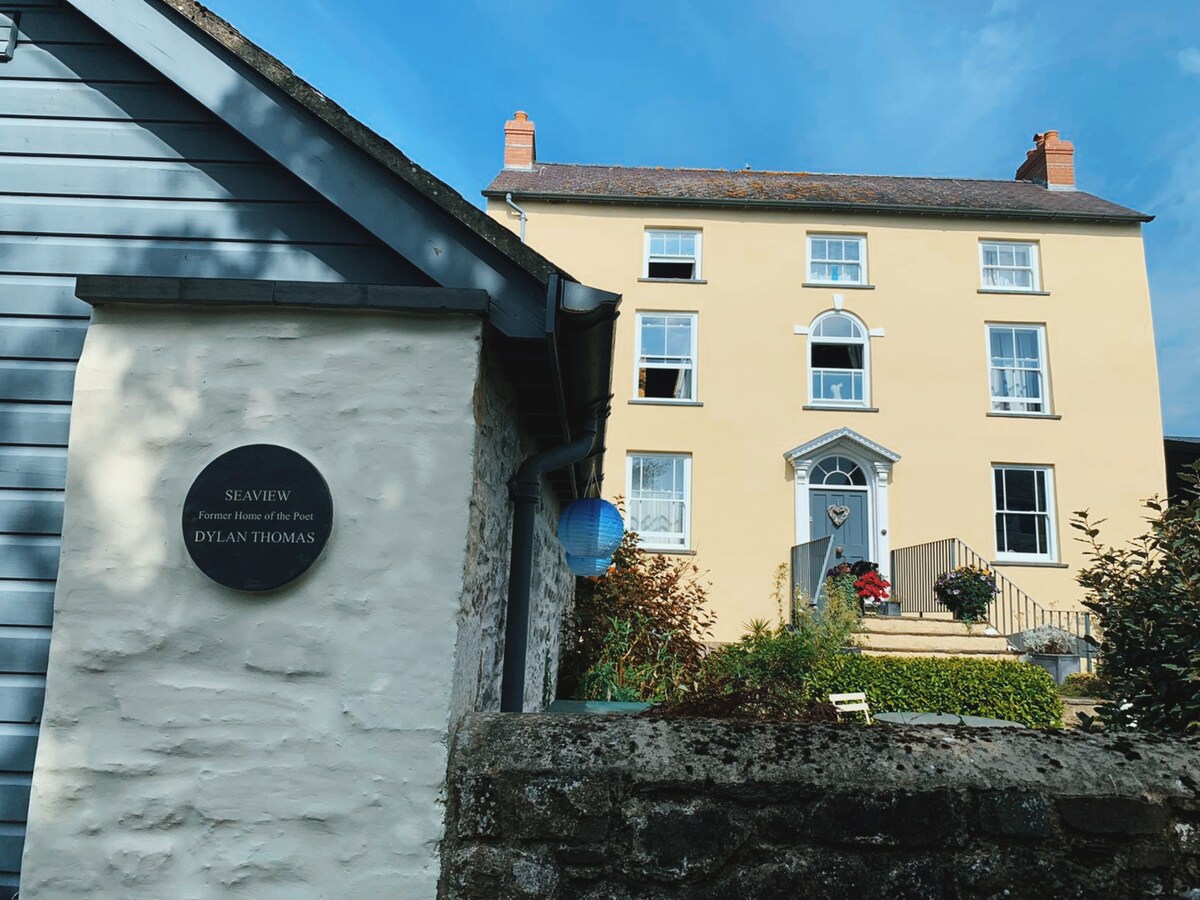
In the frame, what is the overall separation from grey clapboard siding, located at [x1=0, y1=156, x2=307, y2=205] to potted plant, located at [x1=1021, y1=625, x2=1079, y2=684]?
1254cm

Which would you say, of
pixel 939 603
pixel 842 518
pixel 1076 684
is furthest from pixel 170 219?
pixel 842 518

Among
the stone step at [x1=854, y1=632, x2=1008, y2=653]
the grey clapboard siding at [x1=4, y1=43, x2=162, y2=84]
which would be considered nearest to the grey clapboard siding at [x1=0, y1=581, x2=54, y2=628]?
the grey clapboard siding at [x1=4, y1=43, x2=162, y2=84]

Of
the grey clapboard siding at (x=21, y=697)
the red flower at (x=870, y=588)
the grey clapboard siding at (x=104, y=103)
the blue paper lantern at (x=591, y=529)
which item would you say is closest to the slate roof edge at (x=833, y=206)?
the red flower at (x=870, y=588)

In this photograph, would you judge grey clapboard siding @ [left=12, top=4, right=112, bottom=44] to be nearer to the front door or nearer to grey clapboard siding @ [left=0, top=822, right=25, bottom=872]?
grey clapboard siding @ [left=0, top=822, right=25, bottom=872]

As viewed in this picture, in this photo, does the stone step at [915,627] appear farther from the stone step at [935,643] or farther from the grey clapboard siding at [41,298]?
the grey clapboard siding at [41,298]

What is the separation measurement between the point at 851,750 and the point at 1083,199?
20.1 metres

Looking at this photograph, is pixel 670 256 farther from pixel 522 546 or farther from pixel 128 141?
pixel 128 141

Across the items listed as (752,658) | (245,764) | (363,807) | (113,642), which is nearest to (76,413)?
(113,642)

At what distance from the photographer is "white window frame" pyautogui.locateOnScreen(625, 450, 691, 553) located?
55.0ft

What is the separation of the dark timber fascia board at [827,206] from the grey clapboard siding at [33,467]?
15261 millimetres

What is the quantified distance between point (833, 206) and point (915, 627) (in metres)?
8.97

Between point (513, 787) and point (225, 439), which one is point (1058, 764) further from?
point (225, 439)

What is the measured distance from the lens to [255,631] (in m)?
2.84

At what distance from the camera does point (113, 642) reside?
112 inches
